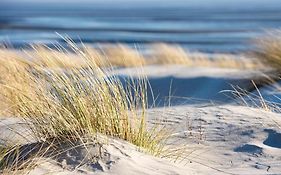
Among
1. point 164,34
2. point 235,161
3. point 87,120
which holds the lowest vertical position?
point 235,161

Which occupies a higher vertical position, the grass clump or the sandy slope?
the grass clump

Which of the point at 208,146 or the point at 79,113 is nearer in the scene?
the point at 79,113

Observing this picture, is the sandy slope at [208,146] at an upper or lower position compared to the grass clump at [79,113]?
lower

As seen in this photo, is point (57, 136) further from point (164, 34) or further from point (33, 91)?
point (164, 34)

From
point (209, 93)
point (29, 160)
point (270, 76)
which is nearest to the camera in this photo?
point (29, 160)

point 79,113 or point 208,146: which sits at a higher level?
point 79,113

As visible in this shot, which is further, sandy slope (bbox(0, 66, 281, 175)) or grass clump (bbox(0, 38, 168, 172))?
grass clump (bbox(0, 38, 168, 172))

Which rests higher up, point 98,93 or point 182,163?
point 98,93

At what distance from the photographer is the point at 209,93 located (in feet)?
29.8

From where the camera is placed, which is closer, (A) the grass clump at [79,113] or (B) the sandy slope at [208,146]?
(B) the sandy slope at [208,146]

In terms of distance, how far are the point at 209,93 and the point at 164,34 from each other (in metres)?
20.8

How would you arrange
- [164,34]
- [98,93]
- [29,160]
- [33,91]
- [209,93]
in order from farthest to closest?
[164,34]
[209,93]
[33,91]
[98,93]
[29,160]

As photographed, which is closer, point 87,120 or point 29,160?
point 29,160

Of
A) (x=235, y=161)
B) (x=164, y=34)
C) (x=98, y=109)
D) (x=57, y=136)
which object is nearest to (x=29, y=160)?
(x=57, y=136)
